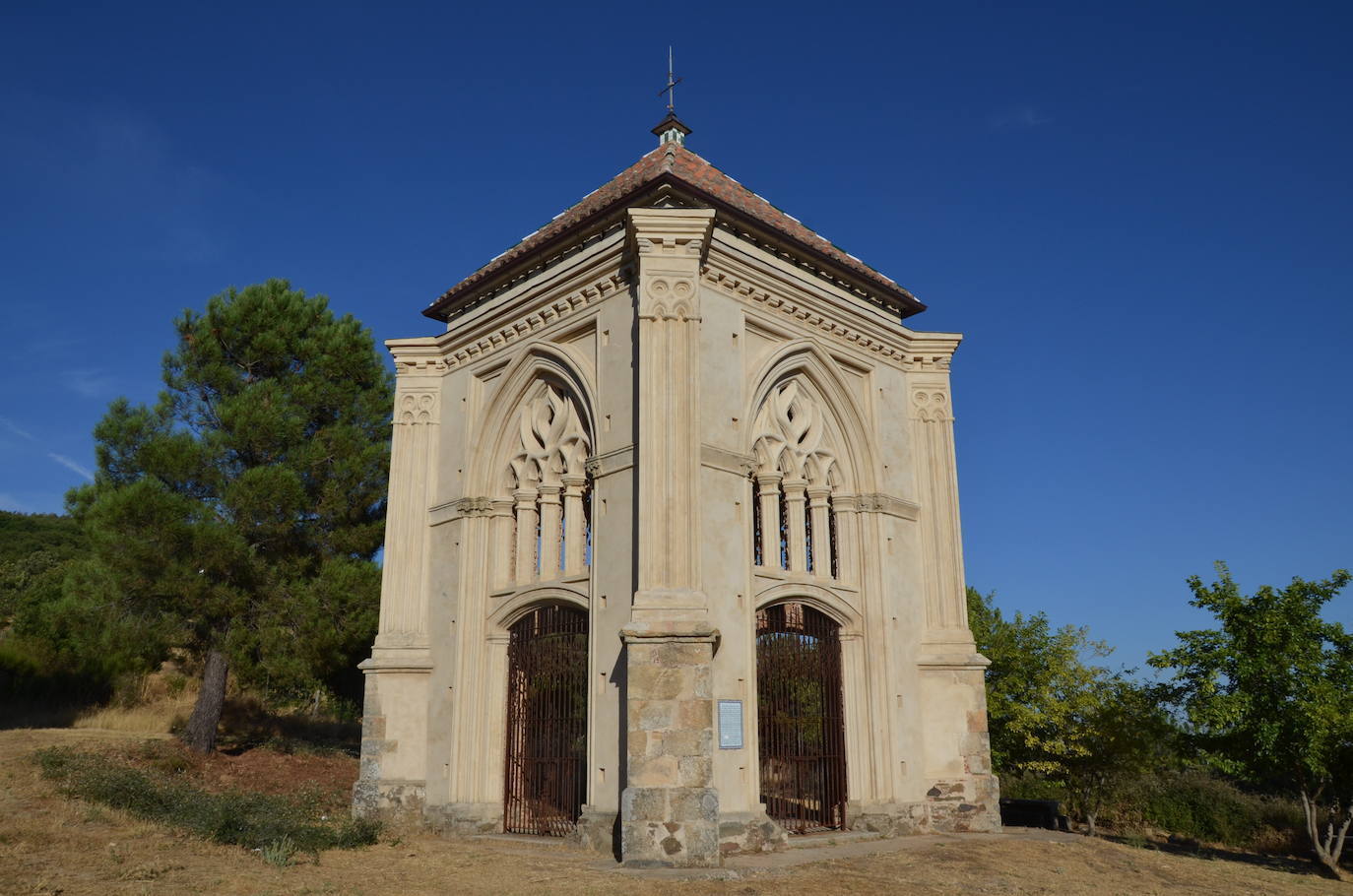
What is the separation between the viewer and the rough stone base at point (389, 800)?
15.4 m

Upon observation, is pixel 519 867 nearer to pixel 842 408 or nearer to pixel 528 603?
pixel 528 603

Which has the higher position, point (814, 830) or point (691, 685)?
point (691, 685)

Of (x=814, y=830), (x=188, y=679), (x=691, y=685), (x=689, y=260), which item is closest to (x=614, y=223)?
(x=689, y=260)

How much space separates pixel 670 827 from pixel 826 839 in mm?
3722

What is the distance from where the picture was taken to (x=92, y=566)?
19.3 meters

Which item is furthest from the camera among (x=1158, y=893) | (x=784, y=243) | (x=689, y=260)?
(x=784, y=243)

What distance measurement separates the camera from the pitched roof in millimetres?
15867

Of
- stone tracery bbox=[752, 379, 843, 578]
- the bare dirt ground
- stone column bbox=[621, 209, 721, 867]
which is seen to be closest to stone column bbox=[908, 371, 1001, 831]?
the bare dirt ground

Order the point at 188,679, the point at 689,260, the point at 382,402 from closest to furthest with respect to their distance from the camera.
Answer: the point at 689,260 < the point at 382,402 < the point at 188,679

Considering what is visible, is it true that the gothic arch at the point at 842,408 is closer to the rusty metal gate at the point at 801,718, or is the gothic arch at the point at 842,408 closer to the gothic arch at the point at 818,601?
the gothic arch at the point at 818,601

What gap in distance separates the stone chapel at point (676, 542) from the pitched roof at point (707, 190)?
0.30 ft

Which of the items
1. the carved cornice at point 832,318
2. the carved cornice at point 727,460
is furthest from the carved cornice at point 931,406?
the carved cornice at point 727,460

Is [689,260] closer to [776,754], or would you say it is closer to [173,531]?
[776,754]

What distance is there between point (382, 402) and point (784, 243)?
37.6ft
